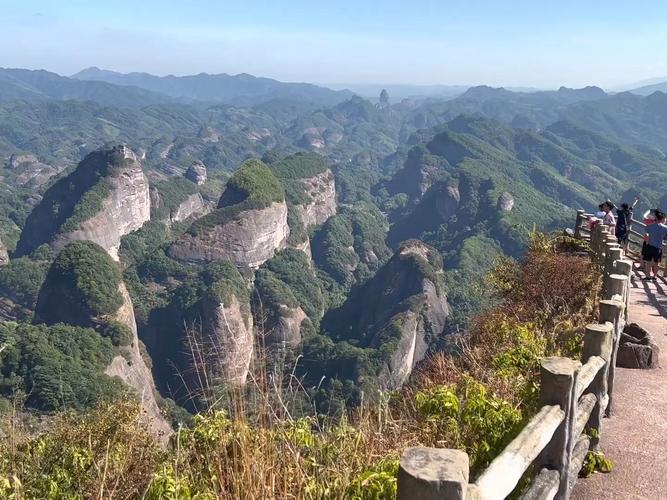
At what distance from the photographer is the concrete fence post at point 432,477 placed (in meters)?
2.49

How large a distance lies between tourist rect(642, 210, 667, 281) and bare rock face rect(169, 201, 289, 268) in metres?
76.5

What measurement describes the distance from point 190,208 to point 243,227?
4646 centimetres

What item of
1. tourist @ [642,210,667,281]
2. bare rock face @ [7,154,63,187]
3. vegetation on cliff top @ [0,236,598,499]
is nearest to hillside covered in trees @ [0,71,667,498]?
vegetation on cliff top @ [0,236,598,499]

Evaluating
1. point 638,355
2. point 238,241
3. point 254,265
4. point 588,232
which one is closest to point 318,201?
point 254,265

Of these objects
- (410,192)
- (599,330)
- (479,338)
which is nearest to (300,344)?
(479,338)

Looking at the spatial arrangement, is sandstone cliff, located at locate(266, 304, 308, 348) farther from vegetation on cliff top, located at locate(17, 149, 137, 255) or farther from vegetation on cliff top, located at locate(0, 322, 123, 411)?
vegetation on cliff top, located at locate(17, 149, 137, 255)

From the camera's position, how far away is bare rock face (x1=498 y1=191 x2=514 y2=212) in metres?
126

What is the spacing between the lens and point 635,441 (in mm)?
6375

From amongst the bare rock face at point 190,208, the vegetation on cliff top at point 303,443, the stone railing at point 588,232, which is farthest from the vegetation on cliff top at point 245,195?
the vegetation on cliff top at point 303,443

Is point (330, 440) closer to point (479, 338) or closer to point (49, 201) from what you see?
point (479, 338)

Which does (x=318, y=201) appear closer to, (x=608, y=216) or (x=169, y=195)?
(x=169, y=195)

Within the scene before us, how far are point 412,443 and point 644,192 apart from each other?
17785 cm

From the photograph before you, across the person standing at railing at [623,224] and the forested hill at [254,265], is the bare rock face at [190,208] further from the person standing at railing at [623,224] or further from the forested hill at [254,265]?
the person standing at railing at [623,224]

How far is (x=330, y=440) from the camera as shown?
492cm
